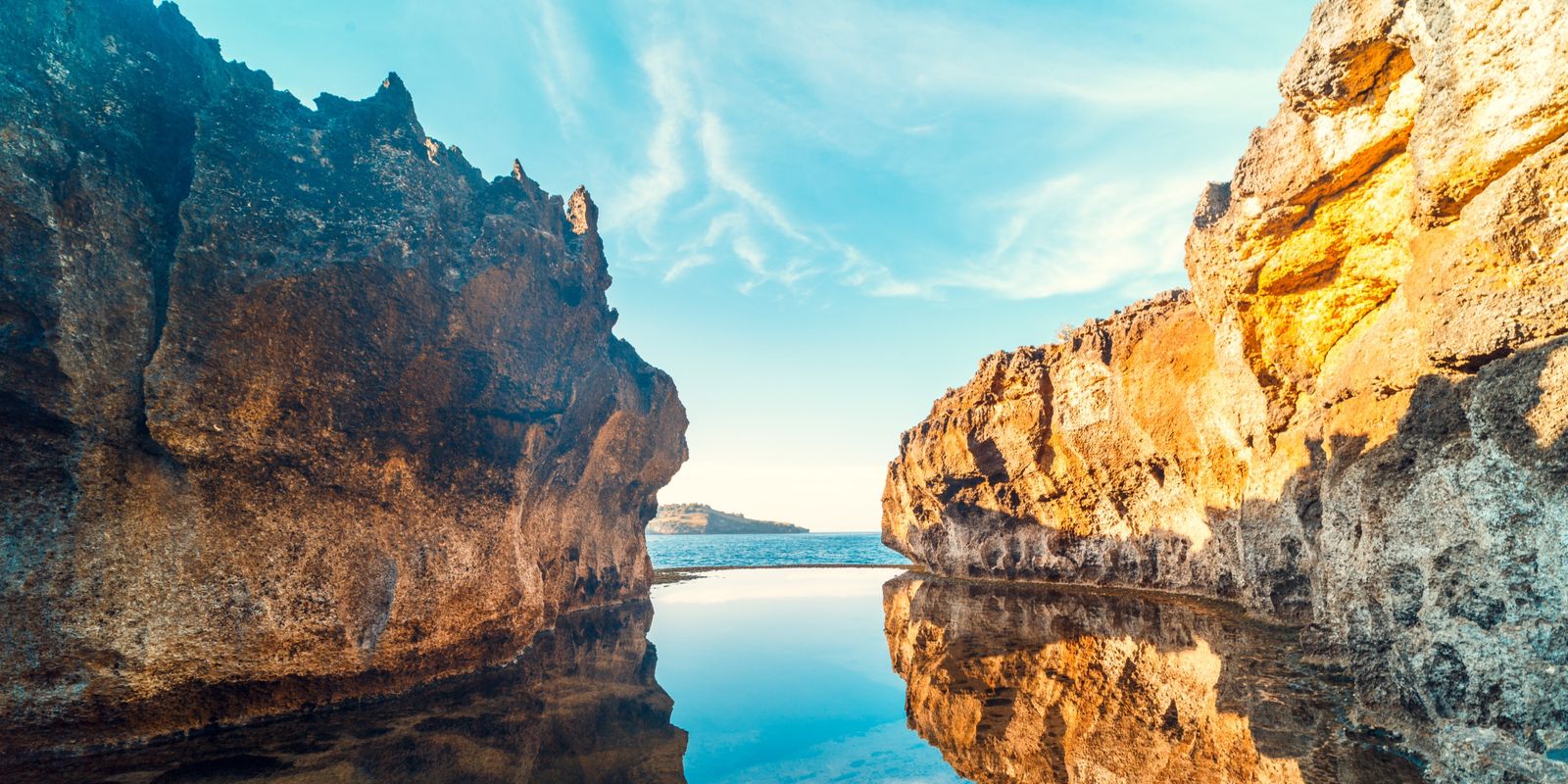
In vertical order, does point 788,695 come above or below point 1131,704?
below

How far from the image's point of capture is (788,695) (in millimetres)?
14500

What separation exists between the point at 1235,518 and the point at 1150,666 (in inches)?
517

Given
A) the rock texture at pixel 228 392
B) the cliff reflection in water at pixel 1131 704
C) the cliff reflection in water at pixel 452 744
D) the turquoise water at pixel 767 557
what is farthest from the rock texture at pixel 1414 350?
the turquoise water at pixel 767 557

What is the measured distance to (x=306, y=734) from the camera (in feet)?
34.4

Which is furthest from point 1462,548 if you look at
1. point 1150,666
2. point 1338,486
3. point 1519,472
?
point 1150,666

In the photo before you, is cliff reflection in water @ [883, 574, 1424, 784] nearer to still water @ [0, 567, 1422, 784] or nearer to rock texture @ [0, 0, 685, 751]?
still water @ [0, 567, 1422, 784]

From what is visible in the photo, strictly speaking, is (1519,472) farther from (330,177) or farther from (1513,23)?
(330,177)

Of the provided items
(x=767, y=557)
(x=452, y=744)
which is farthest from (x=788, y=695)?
(x=767, y=557)

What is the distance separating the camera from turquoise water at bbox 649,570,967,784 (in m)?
10.1

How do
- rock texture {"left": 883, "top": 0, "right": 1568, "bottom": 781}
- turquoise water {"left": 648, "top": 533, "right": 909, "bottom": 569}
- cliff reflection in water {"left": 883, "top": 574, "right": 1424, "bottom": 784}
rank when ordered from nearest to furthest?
rock texture {"left": 883, "top": 0, "right": 1568, "bottom": 781} → cliff reflection in water {"left": 883, "top": 574, "right": 1424, "bottom": 784} → turquoise water {"left": 648, "top": 533, "right": 909, "bottom": 569}

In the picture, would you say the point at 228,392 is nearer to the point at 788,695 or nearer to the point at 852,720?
the point at 788,695

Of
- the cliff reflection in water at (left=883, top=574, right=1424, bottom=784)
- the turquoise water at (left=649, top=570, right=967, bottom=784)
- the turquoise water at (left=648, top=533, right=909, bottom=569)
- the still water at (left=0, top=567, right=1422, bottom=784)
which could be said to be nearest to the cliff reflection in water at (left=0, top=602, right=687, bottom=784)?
the still water at (left=0, top=567, right=1422, bottom=784)

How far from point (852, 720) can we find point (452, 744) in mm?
7441

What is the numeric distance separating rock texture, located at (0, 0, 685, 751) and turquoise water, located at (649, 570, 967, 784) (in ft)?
20.2
